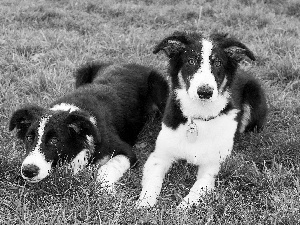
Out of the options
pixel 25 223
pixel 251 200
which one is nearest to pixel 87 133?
pixel 25 223

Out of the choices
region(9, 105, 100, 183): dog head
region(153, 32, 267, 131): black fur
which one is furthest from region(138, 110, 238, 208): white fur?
region(9, 105, 100, 183): dog head

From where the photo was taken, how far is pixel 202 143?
4242 mm

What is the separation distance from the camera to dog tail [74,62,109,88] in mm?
5846

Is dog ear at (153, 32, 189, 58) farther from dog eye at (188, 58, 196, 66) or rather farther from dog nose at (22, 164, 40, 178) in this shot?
dog nose at (22, 164, 40, 178)

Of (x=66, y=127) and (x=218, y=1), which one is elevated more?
(x=66, y=127)

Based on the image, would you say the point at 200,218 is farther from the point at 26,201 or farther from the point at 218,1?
the point at 218,1

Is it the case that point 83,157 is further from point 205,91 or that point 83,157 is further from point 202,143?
point 205,91

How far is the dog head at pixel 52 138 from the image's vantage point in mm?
3658

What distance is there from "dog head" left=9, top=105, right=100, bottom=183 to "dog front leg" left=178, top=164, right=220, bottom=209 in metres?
0.92

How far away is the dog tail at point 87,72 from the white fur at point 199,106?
190 cm

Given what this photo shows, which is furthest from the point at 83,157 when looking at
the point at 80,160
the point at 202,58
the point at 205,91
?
the point at 202,58

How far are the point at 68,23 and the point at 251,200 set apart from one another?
18.5 ft

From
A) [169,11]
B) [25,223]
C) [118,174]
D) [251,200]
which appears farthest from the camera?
[169,11]

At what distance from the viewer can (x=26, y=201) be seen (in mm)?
3467
